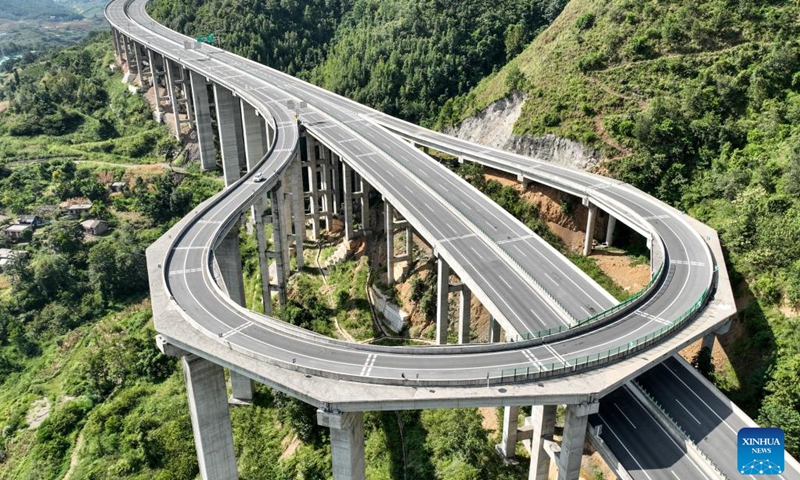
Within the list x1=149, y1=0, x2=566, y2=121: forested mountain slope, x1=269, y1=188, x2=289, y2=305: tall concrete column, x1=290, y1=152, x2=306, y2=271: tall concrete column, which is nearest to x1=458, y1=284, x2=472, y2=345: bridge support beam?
x1=269, y1=188, x2=289, y2=305: tall concrete column

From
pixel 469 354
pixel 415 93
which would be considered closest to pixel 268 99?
pixel 415 93

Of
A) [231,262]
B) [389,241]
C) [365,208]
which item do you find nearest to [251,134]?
[365,208]

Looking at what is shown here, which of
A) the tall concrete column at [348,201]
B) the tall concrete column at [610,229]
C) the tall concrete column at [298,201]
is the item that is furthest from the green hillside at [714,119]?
the tall concrete column at [298,201]

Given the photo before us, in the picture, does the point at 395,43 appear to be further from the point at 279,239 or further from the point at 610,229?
the point at 610,229

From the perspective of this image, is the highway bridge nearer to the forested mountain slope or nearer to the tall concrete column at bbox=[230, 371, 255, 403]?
the tall concrete column at bbox=[230, 371, 255, 403]

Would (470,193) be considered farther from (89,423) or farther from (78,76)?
(78,76)

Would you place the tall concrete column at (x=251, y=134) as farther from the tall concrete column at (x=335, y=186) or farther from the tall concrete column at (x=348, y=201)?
the tall concrete column at (x=348, y=201)

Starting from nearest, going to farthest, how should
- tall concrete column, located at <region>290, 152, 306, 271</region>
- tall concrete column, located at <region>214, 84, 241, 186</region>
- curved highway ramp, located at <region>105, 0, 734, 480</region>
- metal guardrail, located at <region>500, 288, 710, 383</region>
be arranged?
metal guardrail, located at <region>500, 288, 710, 383</region>, curved highway ramp, located at <region>105, 0, 734, 480</region>, tall concrete column, located at <region>290, 152, 306, 271</region>, tall concrete column, located at <region>214, 84, 241, 186</region>
